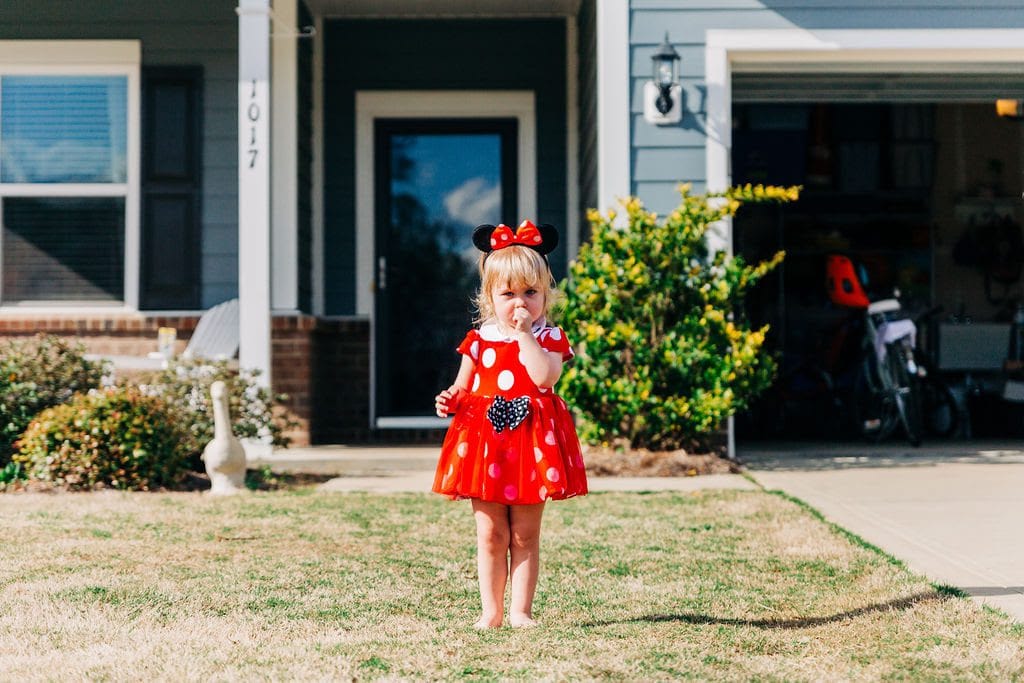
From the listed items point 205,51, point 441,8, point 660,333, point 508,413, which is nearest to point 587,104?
point 441,8

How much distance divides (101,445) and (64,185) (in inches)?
122

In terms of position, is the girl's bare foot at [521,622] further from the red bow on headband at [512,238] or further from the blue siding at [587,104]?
the blue siding at [587,104]

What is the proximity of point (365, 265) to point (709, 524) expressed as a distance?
4.45 m

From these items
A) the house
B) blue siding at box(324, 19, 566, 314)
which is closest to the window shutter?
the house

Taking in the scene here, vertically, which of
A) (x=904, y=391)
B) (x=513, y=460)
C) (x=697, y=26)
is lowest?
(x=904, y=391)

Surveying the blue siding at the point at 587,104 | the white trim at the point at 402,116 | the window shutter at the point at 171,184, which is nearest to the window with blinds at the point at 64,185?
the window shutter at the point at 171,184

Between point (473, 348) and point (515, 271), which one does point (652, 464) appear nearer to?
point (473, 348)

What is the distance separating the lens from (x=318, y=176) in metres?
8.74

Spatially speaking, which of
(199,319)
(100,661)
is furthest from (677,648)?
(199,319)

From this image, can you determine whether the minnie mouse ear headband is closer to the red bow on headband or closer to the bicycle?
the red bow on headband

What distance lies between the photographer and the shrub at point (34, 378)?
20.9 feet

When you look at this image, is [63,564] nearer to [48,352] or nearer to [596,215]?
[48,352]

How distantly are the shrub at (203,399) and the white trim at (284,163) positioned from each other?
126 cm

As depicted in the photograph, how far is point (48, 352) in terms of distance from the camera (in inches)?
260
